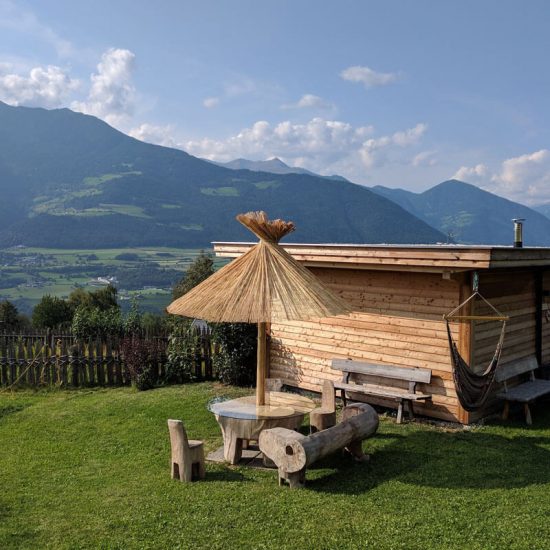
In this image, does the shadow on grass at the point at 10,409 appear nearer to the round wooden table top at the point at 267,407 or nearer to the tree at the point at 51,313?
the round wooden table top at the point at 267,407

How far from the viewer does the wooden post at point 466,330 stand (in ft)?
29.5

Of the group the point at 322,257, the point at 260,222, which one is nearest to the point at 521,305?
the point at 322,257

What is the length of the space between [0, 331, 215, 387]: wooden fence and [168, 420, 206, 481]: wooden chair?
616 centimetres

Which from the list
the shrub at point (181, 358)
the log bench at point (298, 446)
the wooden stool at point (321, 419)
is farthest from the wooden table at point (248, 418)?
the shrub at point (181, 358)

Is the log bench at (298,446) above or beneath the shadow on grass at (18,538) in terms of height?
above

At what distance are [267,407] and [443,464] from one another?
2406mm

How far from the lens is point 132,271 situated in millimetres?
113938

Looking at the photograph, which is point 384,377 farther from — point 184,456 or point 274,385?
point 184,456

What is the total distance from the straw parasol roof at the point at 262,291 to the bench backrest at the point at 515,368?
11.7 ft

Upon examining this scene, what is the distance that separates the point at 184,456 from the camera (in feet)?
21.9

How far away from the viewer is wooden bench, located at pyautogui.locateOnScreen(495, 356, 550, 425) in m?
9.43

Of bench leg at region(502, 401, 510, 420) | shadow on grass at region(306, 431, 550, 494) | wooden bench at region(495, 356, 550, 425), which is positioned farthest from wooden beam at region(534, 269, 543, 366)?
shadow on grass at region(306, 431, 550, 494)

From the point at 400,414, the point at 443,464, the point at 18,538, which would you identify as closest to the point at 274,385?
the point at 400,414

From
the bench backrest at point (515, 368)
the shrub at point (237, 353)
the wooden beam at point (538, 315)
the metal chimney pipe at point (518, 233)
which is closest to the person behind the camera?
the bench backrest at point (515, 368)
